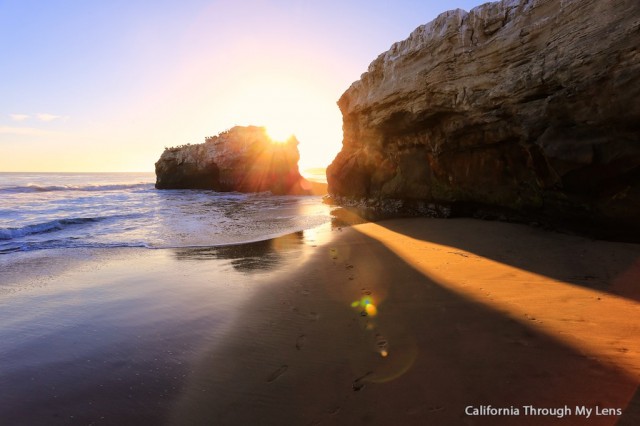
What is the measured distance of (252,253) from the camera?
793cm

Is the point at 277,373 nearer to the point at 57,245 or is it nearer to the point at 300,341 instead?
the point at 300,341

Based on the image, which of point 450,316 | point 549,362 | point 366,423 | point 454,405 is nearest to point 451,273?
point 450,316

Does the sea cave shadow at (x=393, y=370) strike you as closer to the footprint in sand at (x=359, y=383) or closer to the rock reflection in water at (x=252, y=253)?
the footprint in sand at (x=359, y=383)

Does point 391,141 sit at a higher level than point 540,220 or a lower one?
higher

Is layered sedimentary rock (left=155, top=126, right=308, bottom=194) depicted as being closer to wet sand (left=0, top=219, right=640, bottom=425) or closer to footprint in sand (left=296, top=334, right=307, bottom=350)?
wet sand (left=0, top=219, right=640, bottom=425)

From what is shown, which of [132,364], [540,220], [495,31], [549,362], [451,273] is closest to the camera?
[549,362]

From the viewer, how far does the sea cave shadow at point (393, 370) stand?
230 centimetres

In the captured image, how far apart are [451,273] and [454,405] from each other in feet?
10.5

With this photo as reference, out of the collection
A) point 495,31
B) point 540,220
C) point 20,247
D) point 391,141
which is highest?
point 495,31

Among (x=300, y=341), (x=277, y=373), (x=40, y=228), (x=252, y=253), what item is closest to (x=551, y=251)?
(x=300, y=341)

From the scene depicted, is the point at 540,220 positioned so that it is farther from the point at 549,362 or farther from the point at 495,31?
the point at 549,362

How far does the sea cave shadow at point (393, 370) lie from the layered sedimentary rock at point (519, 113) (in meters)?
4.72

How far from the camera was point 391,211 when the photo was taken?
1353cm

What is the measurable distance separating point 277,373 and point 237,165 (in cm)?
3308
